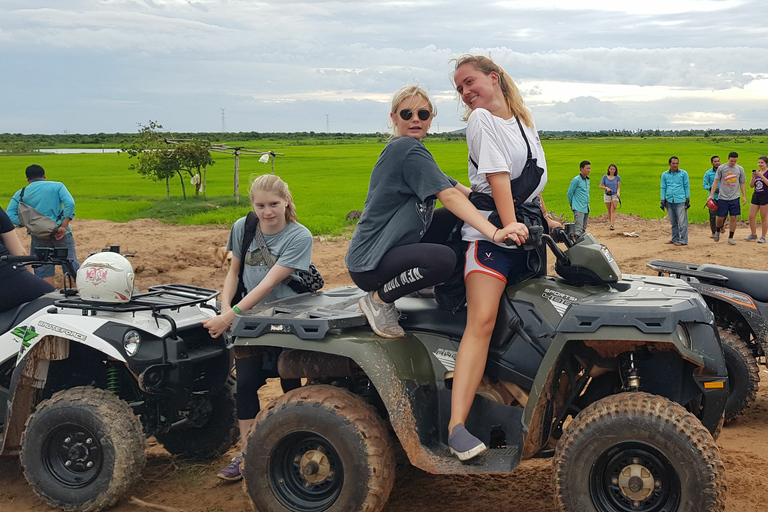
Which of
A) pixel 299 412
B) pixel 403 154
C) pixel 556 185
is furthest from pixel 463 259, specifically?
pixel 556 185

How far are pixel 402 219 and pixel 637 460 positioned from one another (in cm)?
167

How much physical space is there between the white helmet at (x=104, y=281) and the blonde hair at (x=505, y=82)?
8.33 feet

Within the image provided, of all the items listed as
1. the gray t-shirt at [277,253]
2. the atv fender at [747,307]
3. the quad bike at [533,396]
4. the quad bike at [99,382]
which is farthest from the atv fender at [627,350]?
the atv fender at [747,307]

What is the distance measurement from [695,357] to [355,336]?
67.3 inches

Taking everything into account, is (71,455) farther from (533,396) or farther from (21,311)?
(533,396)

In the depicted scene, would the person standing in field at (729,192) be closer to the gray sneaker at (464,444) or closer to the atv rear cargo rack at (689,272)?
the atv rear cargo rack at (689,272)

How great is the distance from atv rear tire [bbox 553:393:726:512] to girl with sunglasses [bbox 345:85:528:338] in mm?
1066

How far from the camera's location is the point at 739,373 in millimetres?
6242

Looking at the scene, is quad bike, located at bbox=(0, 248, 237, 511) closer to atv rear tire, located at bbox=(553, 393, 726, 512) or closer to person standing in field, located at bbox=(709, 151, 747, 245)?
atv rear tire, located at bbox=(553, 393, 726, 512)

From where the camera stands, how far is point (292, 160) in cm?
6600

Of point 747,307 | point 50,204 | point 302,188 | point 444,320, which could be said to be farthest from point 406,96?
point 302,188

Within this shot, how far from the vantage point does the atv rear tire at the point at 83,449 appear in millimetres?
4750

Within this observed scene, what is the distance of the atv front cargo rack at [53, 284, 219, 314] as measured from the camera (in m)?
5.04

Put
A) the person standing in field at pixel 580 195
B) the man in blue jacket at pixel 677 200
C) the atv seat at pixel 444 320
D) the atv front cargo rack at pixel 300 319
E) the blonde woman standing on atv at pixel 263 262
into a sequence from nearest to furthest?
the atv seat at pixel 444 320 → the atv front cargo rack at pixel 300 319 → the blonde woman standing on atv at pixel 263 262 → the man in blue jacket at pixel 677 200 → the person standing in field at pixel 580 195
